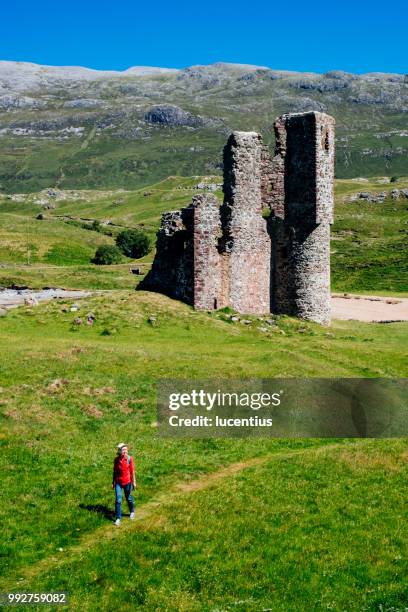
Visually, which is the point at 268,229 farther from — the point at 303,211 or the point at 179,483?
the point at 179,483

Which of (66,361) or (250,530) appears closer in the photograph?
(250,530)

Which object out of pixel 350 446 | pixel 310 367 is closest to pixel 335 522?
pixel 350 446

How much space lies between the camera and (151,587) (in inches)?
524

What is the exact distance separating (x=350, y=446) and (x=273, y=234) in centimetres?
2567

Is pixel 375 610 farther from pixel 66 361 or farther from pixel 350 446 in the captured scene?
pixel 66 361

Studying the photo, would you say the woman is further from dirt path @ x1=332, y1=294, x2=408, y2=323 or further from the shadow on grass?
dirt path @ x1=332, y1=294, x2=408, y2=323

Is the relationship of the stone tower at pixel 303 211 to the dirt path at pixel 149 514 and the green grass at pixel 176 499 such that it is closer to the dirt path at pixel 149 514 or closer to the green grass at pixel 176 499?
the green grass at pixel 176 499

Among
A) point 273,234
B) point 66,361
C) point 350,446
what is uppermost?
point 273,234

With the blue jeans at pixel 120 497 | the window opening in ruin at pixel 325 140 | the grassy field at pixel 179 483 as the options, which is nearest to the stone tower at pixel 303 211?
the window opening in ruin at pixel 325 140

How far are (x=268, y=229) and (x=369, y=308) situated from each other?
61.1ft
